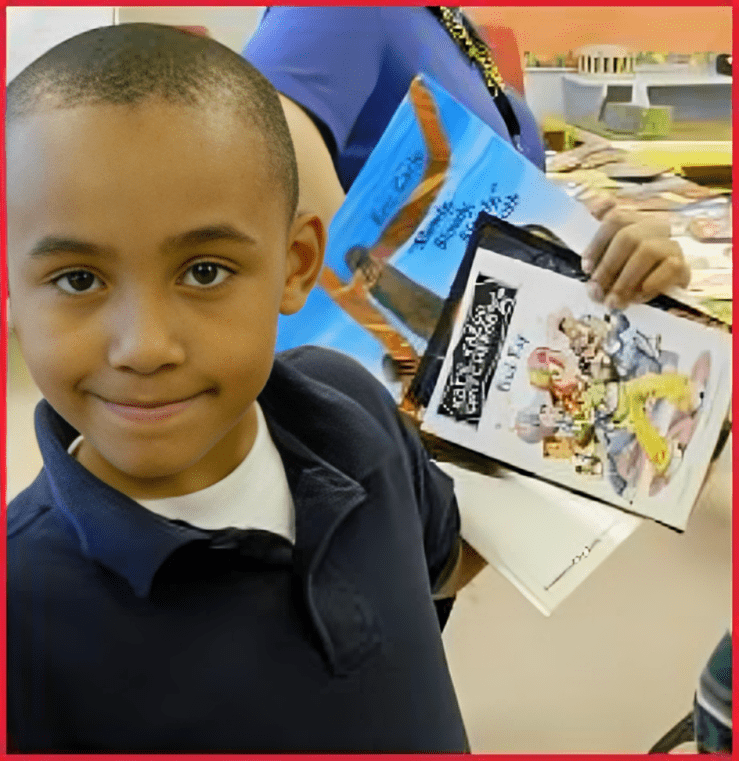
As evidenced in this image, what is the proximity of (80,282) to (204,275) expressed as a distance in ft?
0.26

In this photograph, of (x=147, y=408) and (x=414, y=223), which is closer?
(x=147, y=408)

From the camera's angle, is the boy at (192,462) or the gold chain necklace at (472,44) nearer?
the boy at (192,462)

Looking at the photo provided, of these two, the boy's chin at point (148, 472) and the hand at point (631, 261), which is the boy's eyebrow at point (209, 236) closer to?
the boy's chin at point (148, 472)

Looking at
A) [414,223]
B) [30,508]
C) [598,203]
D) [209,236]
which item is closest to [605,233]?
[598,203]

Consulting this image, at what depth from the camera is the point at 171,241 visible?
2.15 feet

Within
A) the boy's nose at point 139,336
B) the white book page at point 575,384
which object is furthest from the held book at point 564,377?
the boy's nose at point 139,336

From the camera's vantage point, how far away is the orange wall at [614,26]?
78 centimetres

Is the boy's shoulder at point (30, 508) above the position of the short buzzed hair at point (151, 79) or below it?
below

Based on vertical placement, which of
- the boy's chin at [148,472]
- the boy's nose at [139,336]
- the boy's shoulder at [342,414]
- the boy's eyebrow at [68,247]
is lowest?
the boy's chin at [148,472]

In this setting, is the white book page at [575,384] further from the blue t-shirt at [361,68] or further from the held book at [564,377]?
the blue t-shirt at [361,68]

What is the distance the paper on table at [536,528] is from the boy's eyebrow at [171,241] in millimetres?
254

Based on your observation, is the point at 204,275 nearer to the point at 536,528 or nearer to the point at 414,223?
the point at 414,223

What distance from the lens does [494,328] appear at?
792 mm

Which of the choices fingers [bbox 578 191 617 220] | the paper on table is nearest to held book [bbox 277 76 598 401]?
fingers [bbox 578 191 617 220]
